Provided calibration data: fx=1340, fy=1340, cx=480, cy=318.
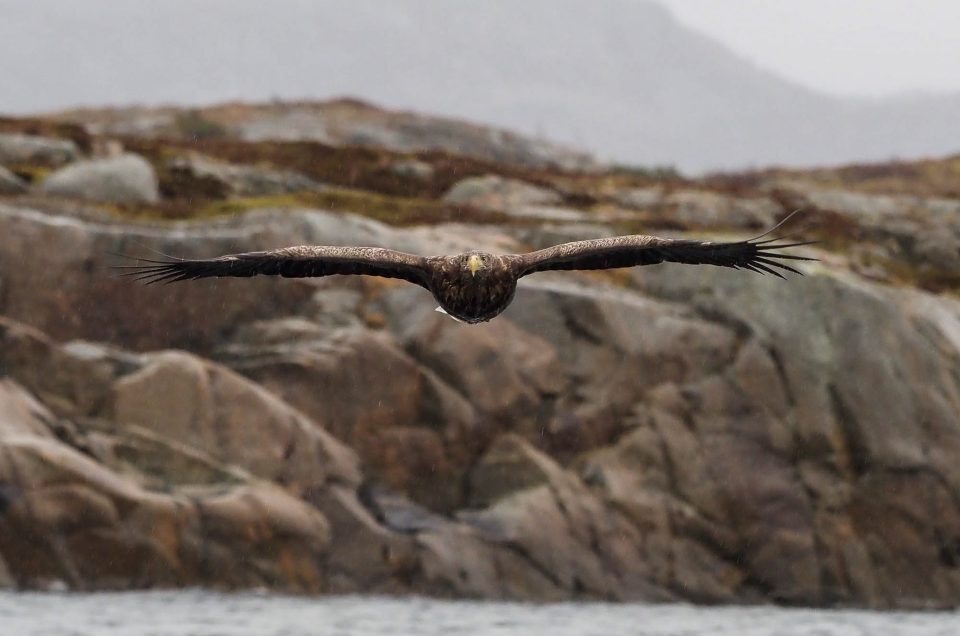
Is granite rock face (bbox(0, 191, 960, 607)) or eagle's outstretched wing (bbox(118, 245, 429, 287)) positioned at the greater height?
eagle's outstretched wing (bbox(118, 245, 429, 287))

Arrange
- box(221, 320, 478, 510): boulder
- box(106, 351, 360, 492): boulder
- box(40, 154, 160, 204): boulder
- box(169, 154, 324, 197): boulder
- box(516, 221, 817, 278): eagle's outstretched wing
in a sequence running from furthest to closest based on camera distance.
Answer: box(169, 154, 324, 197): boulder
box(40, 154, 160, 204): boulder
box(221, 320, 478, 510): boulder
box(106, 351, 360, 492): boulder
box(516, 221, 817, 278): eagle's outstretched wing

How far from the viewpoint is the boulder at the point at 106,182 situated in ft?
124

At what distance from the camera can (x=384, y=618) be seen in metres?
23.0

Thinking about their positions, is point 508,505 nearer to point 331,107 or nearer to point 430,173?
point 430,173

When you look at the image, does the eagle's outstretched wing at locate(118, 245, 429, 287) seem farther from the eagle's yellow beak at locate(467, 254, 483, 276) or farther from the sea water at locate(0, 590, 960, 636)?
the sea water at locate(0, 590, 960, 636)

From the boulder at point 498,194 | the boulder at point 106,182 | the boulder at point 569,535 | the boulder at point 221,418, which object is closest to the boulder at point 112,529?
the boulder at point 221,418

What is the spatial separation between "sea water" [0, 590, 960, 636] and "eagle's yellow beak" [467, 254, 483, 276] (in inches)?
366

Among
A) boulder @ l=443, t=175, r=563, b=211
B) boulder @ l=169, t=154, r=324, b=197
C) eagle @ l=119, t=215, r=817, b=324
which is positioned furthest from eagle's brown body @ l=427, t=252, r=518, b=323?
boulder @ l=169, t=154, r=324, b=197

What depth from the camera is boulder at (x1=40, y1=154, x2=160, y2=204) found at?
37.8 metres

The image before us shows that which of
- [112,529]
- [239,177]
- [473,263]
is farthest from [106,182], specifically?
[473,263]

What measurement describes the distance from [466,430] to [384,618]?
6539 mm

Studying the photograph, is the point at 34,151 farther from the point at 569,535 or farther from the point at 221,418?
the point at 569,535

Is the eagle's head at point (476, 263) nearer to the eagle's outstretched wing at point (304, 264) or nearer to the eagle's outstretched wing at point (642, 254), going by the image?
the eagle's outstretched wing at point (642, 254)

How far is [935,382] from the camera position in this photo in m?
31.8
